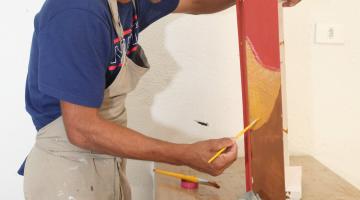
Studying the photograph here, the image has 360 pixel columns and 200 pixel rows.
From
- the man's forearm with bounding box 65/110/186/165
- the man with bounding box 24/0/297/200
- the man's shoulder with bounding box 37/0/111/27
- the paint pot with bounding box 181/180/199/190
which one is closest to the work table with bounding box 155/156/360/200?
the paint pot with bounding box 181/180/199/190

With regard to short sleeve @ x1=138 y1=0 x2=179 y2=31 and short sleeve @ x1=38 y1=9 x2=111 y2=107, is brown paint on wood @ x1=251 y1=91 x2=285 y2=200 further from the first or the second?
short sleeve @ x1=138 y1=0 x2=179 y2=31

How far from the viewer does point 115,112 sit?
1.04m

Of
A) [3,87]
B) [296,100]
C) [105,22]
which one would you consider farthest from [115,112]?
[296,100]

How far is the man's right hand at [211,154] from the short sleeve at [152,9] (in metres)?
0.44

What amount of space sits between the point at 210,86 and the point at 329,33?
45cm

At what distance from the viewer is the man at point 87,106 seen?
31.4 inches

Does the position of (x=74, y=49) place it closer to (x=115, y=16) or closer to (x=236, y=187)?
(x=115, y=16)

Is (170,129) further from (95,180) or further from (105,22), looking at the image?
(105,22)

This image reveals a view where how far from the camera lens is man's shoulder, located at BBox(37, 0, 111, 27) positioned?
802 millimetres

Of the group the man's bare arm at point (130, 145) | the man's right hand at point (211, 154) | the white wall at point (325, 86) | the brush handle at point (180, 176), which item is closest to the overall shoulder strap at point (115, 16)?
the man's bare arm at point (130, 145)

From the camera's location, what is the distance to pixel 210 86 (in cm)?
145

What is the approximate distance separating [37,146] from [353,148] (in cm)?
111

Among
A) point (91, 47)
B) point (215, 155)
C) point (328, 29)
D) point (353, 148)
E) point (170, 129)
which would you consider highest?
point (91, 47)

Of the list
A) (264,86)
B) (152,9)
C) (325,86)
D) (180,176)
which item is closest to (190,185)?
(180,176)
